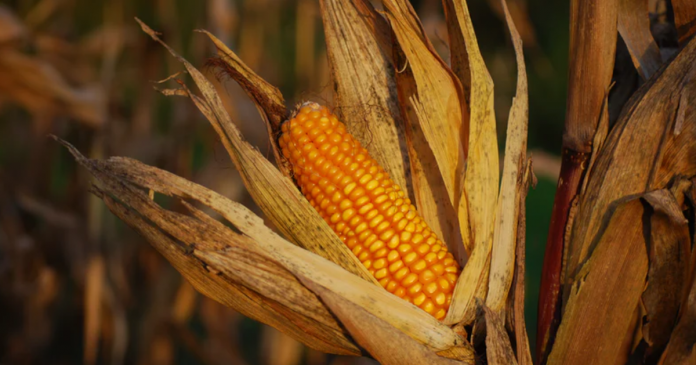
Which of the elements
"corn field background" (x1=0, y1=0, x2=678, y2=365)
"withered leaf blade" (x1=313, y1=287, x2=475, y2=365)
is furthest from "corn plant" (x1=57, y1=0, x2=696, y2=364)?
"corn field background" (x1=0, y1=0, x2=678, y2=365)

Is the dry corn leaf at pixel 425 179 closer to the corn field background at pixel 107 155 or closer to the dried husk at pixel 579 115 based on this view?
the dried husk at pixel 579 115

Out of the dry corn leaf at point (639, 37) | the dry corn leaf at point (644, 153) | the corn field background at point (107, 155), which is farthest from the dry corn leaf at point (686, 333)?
the corn field background at point (107, 155)

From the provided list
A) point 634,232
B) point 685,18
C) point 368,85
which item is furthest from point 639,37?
point 368,85

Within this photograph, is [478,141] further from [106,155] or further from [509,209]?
[106,155]

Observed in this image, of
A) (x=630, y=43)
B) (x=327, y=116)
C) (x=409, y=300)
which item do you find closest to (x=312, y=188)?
(x=327, y=116)

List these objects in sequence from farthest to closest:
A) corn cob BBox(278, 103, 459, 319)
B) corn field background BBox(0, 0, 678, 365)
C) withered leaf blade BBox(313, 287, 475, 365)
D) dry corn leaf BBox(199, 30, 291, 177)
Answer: corn field background BBox(0, 0, 678, 365) → dry corn leaf BBox(199, 30, 291, 177) → corn cob BBox(278, 103, 459, 319) → withered leaf blade BBox(313, 287, 475, 365)

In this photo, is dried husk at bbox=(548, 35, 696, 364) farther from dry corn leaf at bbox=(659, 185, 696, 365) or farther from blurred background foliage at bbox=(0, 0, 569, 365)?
blurred background foliage at bbox=(0, 0, 569, 365)
